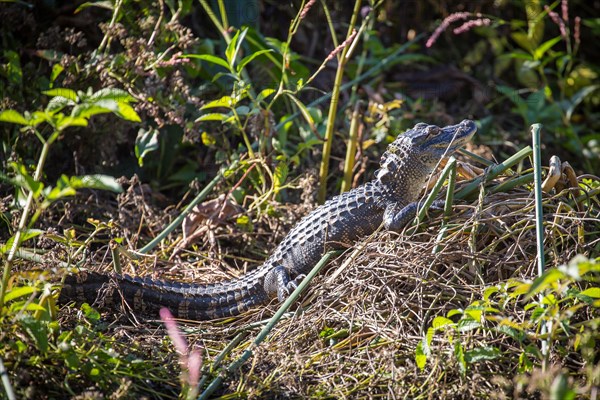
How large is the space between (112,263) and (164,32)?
4.73ft

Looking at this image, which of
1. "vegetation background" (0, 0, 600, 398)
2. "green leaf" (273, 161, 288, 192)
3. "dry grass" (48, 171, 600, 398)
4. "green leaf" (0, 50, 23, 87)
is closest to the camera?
"vegetation background" (0, 0, 600, 398)

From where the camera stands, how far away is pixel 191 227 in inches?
159

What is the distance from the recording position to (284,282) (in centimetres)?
343

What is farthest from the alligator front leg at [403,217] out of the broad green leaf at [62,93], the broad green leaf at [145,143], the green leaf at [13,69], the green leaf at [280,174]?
the green leaf at [13,69]

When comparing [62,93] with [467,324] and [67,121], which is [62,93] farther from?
[467,324]

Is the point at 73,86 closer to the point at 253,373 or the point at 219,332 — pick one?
the point at 219,332

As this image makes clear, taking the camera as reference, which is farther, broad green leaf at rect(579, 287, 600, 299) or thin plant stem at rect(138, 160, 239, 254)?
thin plant stem at rect(138, 160, 239, 254)

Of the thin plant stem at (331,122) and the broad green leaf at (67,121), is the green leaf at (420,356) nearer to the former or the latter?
the broad green leaf at (67,121)

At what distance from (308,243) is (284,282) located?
235mm

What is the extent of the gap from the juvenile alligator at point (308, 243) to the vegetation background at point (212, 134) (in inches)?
7.0

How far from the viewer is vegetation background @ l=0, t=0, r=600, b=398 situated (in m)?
2.52

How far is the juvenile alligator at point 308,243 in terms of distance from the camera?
3.31 m

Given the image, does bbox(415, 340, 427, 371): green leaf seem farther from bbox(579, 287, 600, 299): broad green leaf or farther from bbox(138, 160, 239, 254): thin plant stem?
bbox(138, 160, 239, 254): thin plant stem

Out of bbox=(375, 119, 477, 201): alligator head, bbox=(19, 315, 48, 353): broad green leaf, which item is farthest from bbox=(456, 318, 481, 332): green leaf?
bbox=(19, 315, 48, 353): broad green leaf
